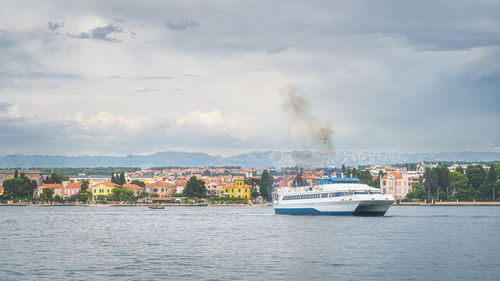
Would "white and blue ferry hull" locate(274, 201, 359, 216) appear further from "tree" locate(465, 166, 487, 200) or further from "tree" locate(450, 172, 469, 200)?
"tree" locate(450, 172, 469, 200)

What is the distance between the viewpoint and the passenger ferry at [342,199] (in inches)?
3059

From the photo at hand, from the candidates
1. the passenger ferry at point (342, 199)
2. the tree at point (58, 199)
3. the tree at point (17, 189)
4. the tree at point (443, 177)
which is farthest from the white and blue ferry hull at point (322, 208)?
the tree at point (17, 189)

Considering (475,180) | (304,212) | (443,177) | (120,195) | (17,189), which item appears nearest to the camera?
(304,212)

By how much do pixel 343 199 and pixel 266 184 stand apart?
316 ft

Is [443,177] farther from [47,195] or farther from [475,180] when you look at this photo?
[47,195]

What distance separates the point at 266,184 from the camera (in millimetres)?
174750

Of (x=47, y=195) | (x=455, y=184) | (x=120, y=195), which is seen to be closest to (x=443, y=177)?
(x=455, y=184)

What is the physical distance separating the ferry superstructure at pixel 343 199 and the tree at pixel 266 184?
8522 centimetres

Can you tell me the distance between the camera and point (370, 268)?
120ft

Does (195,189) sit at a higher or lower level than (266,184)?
lower

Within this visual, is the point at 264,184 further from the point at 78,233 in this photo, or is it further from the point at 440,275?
the point at 440,275

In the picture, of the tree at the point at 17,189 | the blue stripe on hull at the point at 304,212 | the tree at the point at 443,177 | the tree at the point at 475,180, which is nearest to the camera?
the blue stripe on hull at the point at 304,212

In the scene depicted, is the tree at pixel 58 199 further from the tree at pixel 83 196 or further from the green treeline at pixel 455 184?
the green treeline at pixel 455 184

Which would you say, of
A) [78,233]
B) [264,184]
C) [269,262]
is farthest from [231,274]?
[264,184]
